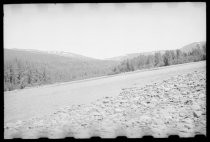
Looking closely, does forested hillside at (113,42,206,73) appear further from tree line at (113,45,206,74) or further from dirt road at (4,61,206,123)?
dirt road at (4,61,206,123)

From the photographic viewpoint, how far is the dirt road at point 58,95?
4.70 m

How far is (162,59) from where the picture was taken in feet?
27.5

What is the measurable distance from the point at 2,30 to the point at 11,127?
6.80 feet

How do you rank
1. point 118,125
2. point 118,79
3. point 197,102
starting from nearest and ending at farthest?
point 118,125
point 197,102
point 118,79

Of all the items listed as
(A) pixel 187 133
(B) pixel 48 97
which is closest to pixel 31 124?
(B) pixel 48 97

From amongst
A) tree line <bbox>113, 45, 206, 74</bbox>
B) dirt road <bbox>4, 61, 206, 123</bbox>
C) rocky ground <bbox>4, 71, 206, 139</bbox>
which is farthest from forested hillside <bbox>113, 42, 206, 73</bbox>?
rocky ground <bbox>4, 71, 206, 139</bbox>

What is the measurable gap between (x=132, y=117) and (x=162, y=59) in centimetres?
490

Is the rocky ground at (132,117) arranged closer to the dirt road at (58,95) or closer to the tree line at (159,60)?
the dirt road at (58,95)

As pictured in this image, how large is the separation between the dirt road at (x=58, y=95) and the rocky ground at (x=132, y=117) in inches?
13.1

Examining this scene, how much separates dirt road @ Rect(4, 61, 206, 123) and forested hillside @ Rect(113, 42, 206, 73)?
1.52 m

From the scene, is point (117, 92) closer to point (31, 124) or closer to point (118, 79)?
point (118, 79)

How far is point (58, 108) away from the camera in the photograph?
15.9 ft

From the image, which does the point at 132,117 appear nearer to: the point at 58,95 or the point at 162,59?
the point at 58,95

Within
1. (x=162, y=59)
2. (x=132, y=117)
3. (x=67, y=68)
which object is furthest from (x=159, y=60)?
(x=132, y=117)
